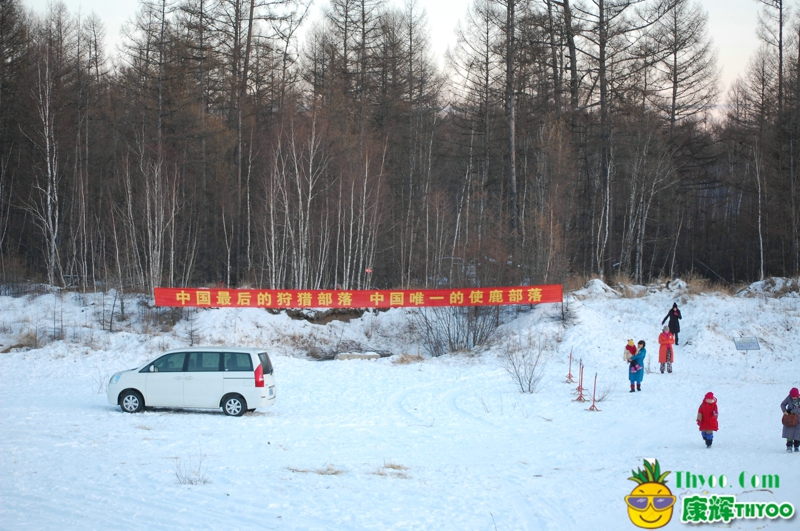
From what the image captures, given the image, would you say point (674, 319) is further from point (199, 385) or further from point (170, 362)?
point (170, 362)

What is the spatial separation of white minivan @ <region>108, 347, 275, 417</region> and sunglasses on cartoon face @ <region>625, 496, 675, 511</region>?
9248mm

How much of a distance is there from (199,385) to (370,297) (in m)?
12.1

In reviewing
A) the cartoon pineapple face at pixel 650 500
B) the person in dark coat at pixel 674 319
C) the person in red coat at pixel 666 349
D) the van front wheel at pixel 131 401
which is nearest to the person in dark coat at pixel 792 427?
the cartoon pineapple face at pixel 650 500

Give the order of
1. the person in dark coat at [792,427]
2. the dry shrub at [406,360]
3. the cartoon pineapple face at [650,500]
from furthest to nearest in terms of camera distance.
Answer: the dry shrub at [406,360], the person in dark coat at [792,427], the cartoon pineapple face at [650,500]

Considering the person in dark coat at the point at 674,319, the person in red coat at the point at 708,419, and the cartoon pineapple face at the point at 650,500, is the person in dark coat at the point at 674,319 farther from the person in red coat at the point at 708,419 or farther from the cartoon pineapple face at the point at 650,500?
the cartoon pineapple face at the point at 650,500

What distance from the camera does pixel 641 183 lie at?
3731 centimetres

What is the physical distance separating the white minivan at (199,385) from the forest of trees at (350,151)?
47.8 ft

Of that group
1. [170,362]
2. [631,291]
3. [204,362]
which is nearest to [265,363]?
[204,362]

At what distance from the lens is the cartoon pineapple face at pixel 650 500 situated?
7746mm

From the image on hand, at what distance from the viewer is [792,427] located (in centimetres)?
1113

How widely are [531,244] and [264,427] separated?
17.6 m

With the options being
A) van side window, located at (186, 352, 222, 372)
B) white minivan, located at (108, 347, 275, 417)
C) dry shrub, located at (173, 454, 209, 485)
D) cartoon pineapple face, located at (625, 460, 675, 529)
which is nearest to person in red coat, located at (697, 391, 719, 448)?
cartoon pineapple face, located at (625, 460, 675, 529)

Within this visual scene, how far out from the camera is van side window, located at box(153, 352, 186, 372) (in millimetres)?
15266

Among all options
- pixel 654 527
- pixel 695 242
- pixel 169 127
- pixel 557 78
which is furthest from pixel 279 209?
pixel 695 242
